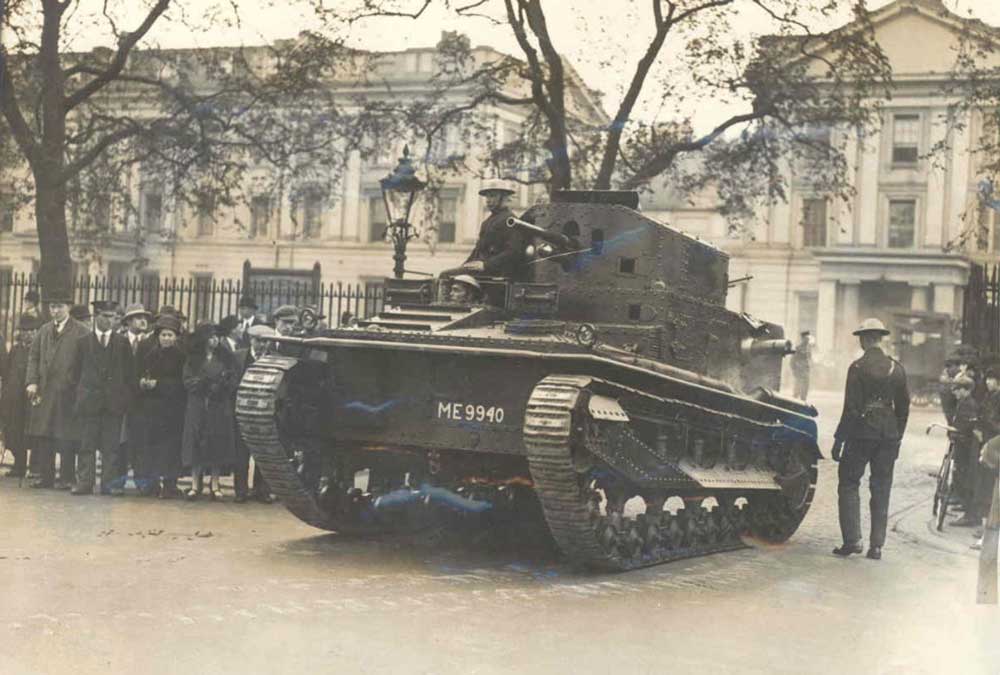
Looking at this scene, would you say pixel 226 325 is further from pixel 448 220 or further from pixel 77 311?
pixel 448 220

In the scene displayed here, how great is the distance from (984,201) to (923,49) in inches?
218

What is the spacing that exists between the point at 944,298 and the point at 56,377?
35.7 m

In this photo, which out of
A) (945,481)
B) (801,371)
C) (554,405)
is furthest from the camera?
(801,371)

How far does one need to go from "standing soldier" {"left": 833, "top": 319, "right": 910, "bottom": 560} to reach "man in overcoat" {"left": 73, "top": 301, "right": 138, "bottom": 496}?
22.9 feet

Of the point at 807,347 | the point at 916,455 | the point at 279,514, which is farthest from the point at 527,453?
the point at 807,347

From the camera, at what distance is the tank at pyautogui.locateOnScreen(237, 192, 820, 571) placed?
31.7ft

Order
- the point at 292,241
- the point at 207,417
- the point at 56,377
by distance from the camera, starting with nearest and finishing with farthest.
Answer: the point at 207,417, the point at 56,377, the point at 292,241

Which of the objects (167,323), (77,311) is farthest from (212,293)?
(167,323)

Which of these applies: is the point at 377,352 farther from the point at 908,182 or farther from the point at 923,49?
the point at 908,182

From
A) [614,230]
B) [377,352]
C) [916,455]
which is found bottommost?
[916,455]

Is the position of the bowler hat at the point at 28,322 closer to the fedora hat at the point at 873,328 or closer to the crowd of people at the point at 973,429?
the fedora hat at the point at 873,328

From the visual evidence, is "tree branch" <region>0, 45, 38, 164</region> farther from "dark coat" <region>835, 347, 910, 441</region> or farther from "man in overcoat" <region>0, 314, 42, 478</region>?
"dark coat" <region>835, 347, 910, 441</region>

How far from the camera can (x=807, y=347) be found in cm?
3509

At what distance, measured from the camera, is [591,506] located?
9.66m
